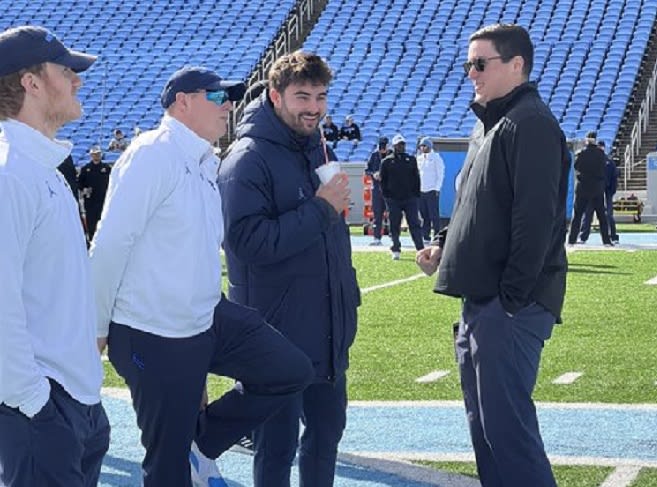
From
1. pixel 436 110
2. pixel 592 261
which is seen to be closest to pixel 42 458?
pixel 592 261

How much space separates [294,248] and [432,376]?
4185mm

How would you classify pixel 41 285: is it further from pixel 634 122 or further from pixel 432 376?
pixel 634 122

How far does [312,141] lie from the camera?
528cm

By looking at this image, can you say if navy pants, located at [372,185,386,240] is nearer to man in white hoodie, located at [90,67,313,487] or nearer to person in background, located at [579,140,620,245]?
person in background, located at [579,140,620,245]

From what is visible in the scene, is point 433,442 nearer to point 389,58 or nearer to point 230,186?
point 230,186

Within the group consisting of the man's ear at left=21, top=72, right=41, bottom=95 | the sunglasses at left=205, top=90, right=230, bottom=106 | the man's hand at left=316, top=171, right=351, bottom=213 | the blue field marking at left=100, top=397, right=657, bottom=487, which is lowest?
the blue field marking at left=100, top=397, right=657, bottom=487

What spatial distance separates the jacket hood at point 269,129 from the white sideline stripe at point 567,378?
3887 millimetres

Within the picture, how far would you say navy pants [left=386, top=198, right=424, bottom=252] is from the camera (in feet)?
63.9

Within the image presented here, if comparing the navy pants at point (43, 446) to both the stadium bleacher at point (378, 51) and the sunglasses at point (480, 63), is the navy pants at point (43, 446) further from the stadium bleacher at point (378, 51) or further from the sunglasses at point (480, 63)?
the stadium bleacher at point (378, 51)

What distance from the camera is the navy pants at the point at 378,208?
74.6ft

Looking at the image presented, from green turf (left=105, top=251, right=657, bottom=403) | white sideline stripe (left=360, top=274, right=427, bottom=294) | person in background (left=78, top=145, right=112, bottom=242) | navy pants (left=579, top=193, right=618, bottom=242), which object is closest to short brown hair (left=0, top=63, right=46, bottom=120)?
green turf (left=105, top=251, right=657, bottom=403)

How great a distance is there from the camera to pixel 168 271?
4.58 m

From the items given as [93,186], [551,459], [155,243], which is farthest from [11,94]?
[93,186]

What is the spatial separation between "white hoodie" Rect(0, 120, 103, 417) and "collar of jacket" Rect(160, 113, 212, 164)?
111 cm
